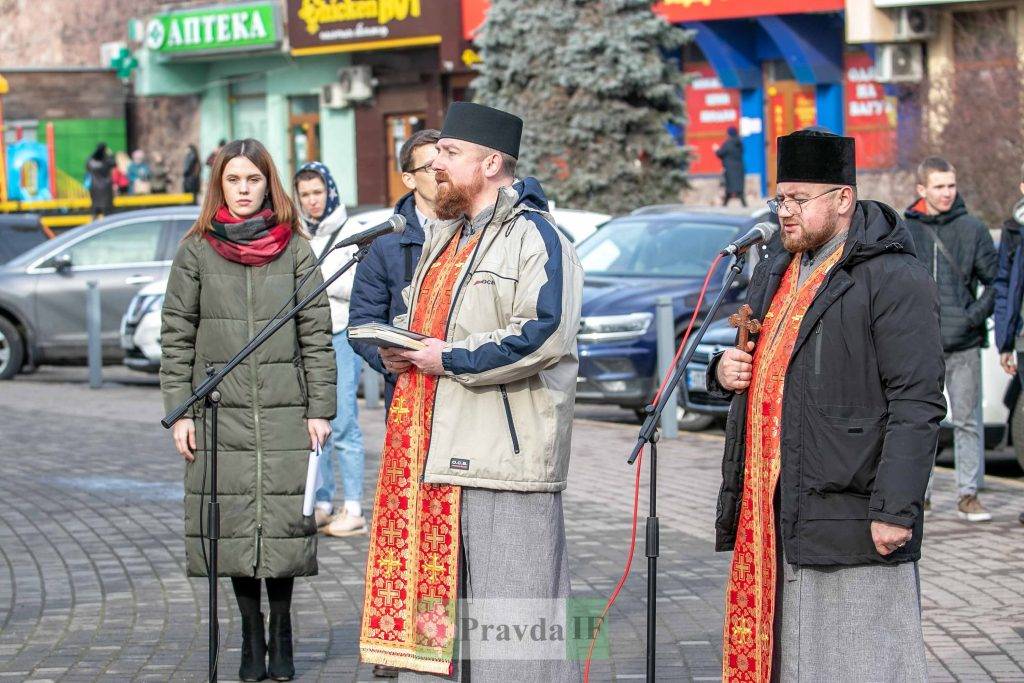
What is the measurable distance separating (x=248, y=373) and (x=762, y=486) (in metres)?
2.28

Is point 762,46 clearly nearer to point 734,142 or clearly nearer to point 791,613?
point 734,142

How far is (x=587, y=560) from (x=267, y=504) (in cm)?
267

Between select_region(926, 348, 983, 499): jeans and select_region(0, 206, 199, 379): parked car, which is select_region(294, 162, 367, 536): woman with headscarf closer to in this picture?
select_region(926, 348, 983, 499): jeans

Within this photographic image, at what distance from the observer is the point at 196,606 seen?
7969mm

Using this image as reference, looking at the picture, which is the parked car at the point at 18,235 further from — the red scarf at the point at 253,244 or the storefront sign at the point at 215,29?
the storefront sign at the point at 215,29

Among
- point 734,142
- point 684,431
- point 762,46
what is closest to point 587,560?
point 684,431

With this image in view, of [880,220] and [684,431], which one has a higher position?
[880,220]

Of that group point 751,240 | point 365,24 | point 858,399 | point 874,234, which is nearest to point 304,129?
point 365,24

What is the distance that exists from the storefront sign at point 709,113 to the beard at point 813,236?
31.0 metres

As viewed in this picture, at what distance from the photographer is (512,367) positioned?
4.95 meters

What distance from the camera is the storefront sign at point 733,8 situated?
32.4 metres

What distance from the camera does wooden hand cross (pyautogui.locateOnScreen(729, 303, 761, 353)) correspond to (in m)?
5.04

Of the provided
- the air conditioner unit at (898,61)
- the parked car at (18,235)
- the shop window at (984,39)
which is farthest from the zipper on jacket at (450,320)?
the air conditioner unit at (898,61)

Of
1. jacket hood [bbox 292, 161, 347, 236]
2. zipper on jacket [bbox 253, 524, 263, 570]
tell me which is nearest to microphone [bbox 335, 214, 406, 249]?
zipper on jacket [bbox 253, 524, 263, 570]
